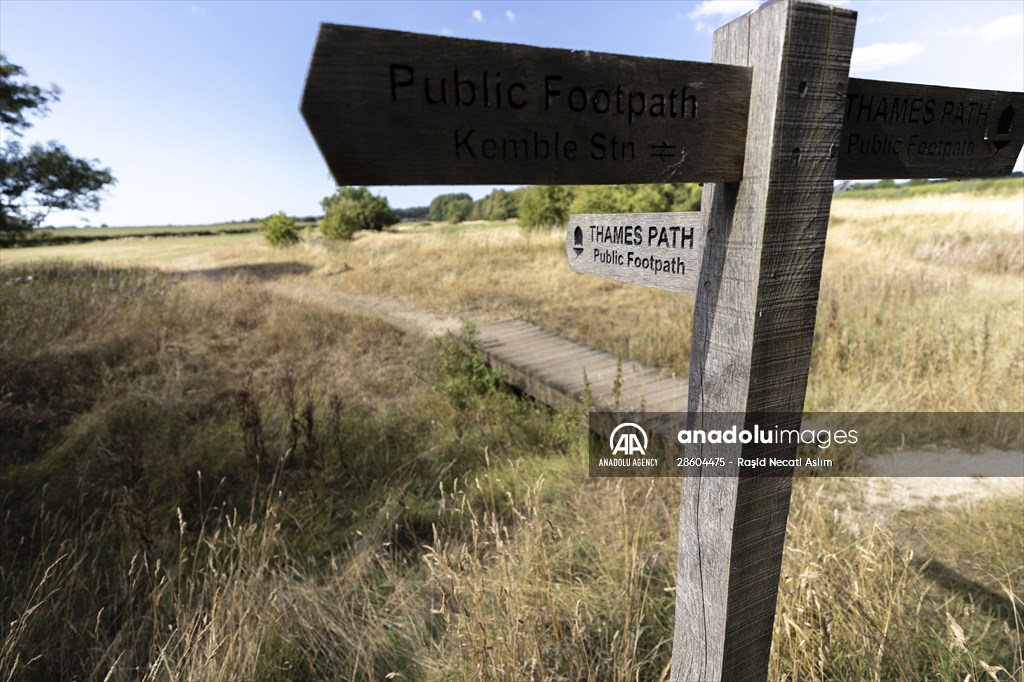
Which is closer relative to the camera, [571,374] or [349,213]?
[571,374]

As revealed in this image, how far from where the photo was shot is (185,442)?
3.98 m

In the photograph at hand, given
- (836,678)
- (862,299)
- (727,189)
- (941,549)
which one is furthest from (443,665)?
(862,299)

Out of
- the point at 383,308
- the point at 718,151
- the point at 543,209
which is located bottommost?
the point at 383,308

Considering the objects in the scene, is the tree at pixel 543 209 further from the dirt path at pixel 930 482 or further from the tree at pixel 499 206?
the tree at pixel 499 206

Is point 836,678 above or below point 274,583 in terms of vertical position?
above

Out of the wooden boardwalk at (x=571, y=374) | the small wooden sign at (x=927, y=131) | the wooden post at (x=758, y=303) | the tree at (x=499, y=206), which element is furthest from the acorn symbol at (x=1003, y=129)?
the tree at (x=499, y=206)

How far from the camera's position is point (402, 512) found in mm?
3000

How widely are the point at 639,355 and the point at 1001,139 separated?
4258 mm

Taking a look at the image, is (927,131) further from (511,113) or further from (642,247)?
(511,113)

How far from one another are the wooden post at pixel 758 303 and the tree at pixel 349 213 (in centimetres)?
1945

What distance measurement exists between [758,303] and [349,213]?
25.5m

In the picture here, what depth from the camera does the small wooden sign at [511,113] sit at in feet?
2.14

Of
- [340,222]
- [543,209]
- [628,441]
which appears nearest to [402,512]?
[628,441]

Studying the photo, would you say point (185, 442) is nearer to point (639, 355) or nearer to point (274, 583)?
point (274, 583)
